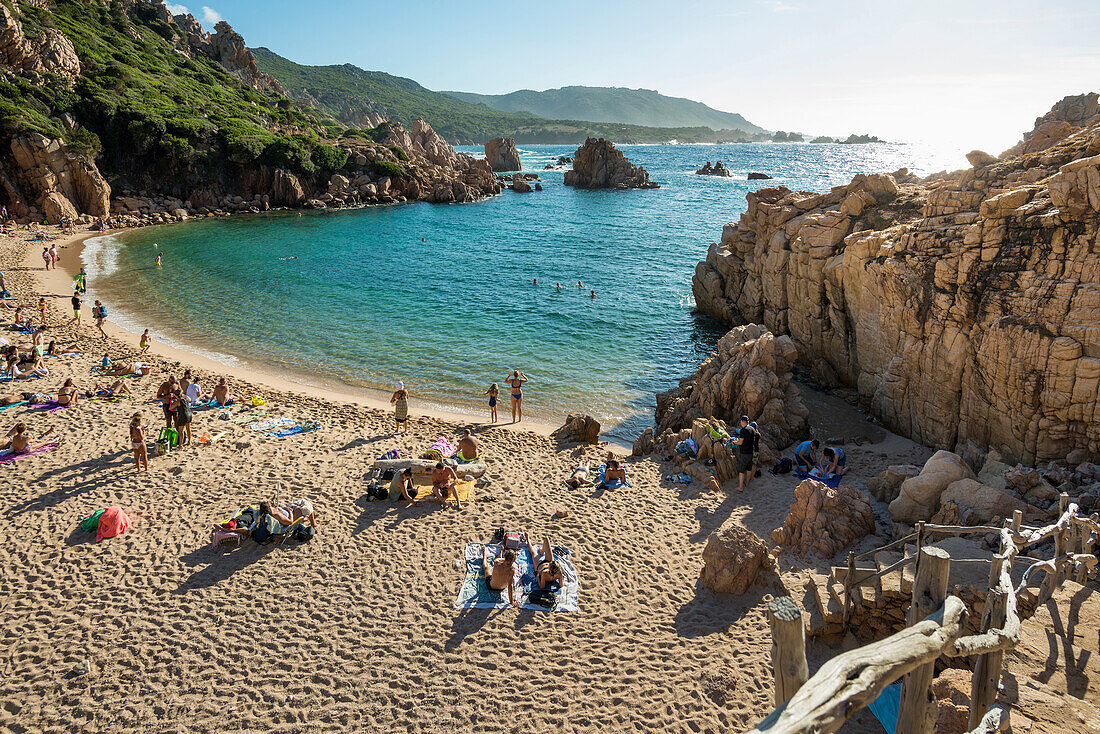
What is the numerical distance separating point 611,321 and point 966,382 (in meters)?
18.0

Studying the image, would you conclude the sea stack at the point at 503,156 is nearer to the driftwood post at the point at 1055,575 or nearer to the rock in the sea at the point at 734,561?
the rock in the sea at the point at 734,561

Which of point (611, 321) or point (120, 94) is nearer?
point (611, 321)

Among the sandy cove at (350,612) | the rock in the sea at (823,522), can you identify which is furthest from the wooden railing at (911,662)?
the rock in the sea at (823,522)

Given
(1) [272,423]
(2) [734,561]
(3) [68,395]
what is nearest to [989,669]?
(2) [734,561]

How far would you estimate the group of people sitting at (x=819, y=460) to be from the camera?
46.9ft

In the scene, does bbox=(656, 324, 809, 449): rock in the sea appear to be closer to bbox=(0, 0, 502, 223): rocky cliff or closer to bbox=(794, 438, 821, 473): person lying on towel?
bbox=(794, 438, 821, 473): person lying on towel

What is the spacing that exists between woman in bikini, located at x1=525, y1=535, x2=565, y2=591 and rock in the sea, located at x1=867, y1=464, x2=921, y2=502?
25.5 ft

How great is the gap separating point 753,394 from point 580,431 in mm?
5078

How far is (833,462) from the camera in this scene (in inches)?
563

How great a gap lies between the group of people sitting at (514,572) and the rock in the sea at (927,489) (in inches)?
281

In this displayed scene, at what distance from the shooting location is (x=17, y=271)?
32.5 m

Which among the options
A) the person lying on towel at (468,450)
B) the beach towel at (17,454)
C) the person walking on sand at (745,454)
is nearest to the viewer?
the beach towel at (17,454)

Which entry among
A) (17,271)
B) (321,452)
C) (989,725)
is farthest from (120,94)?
(989,725)

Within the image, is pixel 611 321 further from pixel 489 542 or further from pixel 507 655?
pixel 507 655
